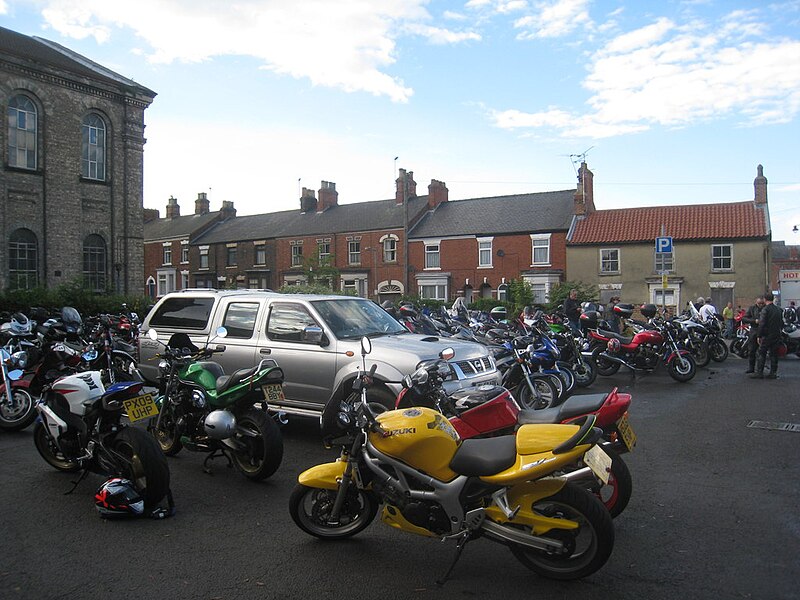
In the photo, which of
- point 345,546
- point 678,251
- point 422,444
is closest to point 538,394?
point 345,546

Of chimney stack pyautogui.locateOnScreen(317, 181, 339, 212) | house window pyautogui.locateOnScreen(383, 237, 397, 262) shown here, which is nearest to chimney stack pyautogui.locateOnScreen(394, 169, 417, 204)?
house window pyautogui.locateOnScreen(383, 237, 397, 262)

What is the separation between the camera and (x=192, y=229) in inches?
2144

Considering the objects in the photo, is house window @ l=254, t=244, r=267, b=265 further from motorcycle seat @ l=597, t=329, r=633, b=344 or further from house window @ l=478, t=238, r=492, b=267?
motorcycle seat @ l=597, t=329, r=633, b=344

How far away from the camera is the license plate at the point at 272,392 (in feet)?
19.2

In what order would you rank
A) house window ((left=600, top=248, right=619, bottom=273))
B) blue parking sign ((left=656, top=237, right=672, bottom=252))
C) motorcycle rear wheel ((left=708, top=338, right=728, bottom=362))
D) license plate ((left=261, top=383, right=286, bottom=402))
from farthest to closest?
house window ((left=600, top=248, right=619, bottom=273))
blue parking sign ((left=656, top=237, right=672, bottom=252))
motorcycle rear wheel ((left=708, top=338, right=728, bottom=362))
license plate ((left=261, top=383, right=286, bottom=402))

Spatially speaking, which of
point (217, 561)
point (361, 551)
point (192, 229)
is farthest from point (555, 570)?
point (192, 229)

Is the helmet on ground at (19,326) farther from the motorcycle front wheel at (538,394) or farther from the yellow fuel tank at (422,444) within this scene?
the yellow fuel tank at (422,444)

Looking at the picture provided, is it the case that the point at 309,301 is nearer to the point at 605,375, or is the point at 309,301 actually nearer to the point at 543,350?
the point at 543,350

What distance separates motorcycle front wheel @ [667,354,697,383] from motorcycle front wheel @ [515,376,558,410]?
4332 millimetres

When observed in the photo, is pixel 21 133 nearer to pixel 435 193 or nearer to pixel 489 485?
pixel 489 485

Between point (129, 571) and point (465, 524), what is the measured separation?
2.20 meters

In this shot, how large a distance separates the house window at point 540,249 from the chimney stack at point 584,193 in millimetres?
2655

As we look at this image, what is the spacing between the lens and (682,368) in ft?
40.6

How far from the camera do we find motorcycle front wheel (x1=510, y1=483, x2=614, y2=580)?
3646 millimetres
